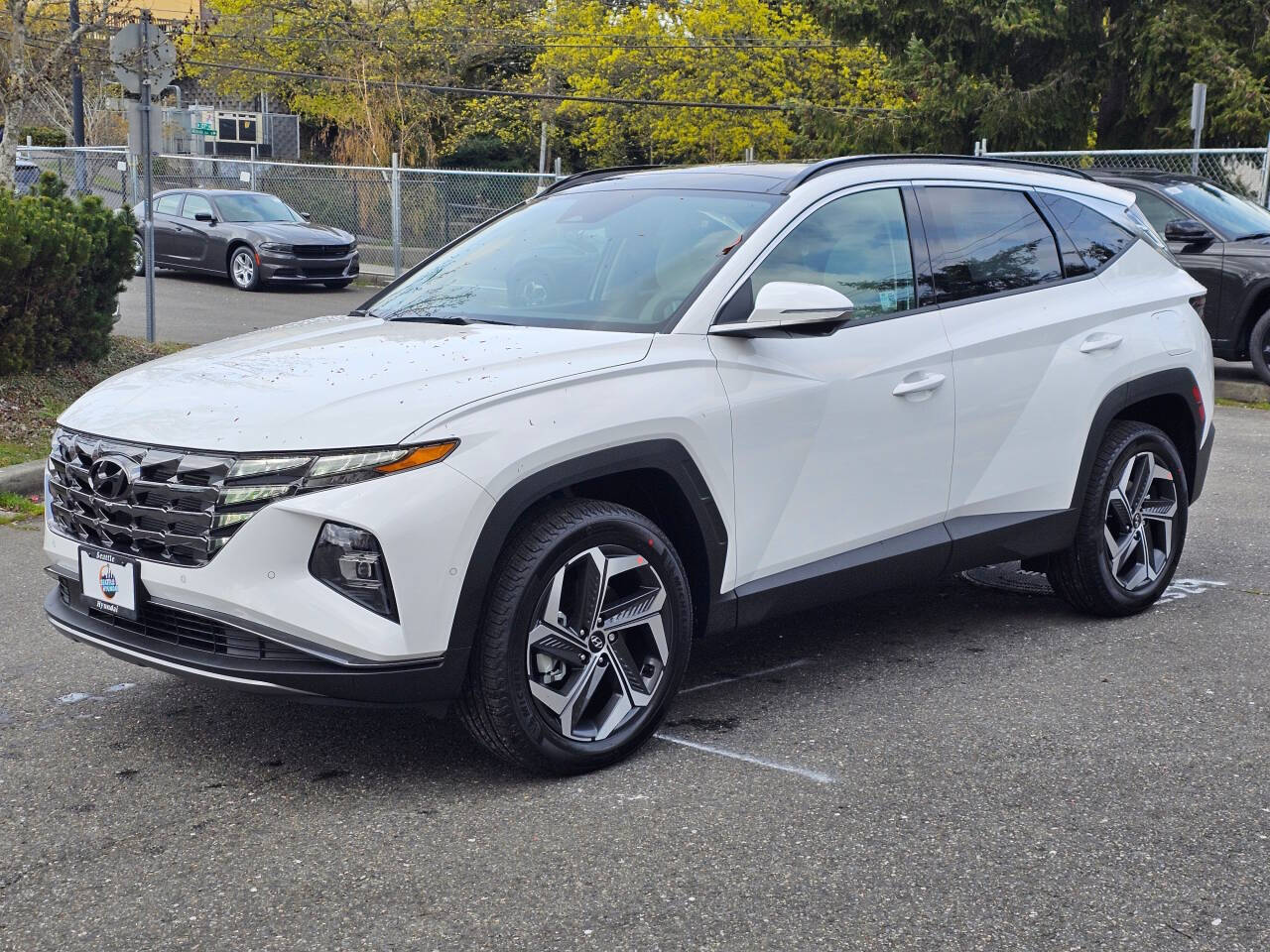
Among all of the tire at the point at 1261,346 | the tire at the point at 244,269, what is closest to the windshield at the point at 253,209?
the tire at the point at 244,269

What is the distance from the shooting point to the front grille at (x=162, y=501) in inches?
144

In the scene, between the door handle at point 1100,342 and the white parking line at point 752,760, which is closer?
the white parking line at point 752,760

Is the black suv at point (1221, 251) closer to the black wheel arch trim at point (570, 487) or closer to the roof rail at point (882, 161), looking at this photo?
the roof rail at point (882, 161)

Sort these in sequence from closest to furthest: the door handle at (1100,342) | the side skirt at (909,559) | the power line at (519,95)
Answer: the side skirt at (909,559)
the door handle at (1100,342)
the power line at (519,95)

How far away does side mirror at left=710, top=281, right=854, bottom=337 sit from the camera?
14.0 feet

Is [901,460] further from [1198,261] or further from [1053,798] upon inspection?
[1198,261]

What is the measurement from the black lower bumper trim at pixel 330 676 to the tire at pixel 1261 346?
1046cm

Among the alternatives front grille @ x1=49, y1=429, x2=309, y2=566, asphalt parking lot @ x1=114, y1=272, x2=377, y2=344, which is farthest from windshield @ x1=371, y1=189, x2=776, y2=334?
asphalt parking lot @ x1=114, y1=272, x2=377, y2=344

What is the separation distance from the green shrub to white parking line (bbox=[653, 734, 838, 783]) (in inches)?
257

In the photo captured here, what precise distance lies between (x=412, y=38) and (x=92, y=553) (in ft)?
141

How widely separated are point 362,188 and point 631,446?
21.3m

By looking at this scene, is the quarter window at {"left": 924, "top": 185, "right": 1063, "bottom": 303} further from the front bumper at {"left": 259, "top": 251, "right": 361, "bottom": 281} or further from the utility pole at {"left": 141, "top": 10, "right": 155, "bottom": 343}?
the front bumper at {"left": 259, "top": 251, "right": 361, "bottom": 281}

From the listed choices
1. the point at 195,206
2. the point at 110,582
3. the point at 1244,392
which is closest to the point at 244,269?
the point at 195,206

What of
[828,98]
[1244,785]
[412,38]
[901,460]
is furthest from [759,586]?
[412,38]
